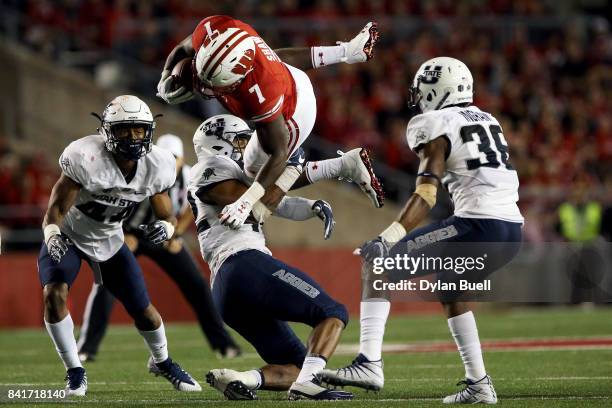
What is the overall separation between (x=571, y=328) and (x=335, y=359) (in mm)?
3933

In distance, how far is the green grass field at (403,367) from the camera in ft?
22.0

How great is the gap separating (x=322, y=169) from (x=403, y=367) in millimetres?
1913

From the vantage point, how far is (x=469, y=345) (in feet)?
21.1

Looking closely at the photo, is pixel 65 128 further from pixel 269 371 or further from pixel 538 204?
pixel 269 371

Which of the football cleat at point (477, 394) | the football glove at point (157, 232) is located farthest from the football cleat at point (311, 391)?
the football glove at point (157, 232)

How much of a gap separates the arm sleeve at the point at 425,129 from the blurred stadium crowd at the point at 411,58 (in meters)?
9.85

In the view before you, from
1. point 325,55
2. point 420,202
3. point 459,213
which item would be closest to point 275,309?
point 420,202

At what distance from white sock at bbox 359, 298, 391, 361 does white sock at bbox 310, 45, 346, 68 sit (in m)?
1.77

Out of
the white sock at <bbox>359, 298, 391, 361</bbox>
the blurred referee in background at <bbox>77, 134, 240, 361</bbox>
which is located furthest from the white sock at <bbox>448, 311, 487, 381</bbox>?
the blurred referee in background at <bbox>77, 134, 240, 361</bbox>

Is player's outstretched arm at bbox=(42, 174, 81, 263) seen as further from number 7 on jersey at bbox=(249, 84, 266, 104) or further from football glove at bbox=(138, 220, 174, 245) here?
number 7 on jersey at bbox=(249, 84, 266, 104)

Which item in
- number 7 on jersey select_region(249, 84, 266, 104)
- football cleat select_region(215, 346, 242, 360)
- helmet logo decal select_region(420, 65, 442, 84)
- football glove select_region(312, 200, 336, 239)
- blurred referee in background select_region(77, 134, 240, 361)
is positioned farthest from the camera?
football cleat select_region(215, 346, 242, 360)

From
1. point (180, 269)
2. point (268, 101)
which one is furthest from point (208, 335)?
point (268, 101)

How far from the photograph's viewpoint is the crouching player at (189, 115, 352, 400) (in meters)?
6.47

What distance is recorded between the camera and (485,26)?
63.3 feet
